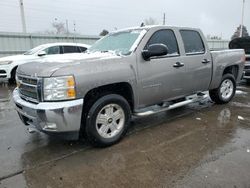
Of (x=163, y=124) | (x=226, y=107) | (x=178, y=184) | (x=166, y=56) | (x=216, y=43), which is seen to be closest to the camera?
(x=178, y=184)

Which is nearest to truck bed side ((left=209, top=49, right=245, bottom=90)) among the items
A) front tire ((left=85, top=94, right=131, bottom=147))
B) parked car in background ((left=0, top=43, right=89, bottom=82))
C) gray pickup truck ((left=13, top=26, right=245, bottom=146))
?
gray pickup truck ((left=13, top=26, right=245, bottom=146))

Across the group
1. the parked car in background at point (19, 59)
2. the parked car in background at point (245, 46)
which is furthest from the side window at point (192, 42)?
the parked car in background at point (19, 59)

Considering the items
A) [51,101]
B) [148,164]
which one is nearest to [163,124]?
[148,164]

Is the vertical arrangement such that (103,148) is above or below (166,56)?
below

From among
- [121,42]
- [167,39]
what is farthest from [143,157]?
[167,39]

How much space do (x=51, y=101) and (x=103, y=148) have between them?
3.77 feet

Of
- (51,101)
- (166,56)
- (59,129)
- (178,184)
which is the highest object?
(166,56)

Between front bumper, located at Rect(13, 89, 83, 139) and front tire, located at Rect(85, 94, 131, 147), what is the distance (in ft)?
0.79

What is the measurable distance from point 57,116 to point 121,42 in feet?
6.67

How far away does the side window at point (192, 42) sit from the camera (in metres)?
5.16

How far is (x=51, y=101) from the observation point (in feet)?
11.0

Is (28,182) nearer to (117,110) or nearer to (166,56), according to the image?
(117,110)

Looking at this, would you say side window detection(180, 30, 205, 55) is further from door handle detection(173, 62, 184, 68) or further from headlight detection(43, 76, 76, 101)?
headlight detection(43, 76, 76, 101)

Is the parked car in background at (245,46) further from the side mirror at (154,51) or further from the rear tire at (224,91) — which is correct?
the side mirror at (154,51)
